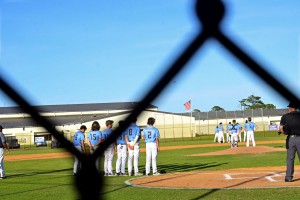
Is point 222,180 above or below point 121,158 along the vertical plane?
below

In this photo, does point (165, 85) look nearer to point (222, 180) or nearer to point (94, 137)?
point (94, 137)

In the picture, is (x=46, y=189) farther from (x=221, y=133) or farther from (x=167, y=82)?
(x=221, y=133)

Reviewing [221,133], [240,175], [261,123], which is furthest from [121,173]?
[261,123]

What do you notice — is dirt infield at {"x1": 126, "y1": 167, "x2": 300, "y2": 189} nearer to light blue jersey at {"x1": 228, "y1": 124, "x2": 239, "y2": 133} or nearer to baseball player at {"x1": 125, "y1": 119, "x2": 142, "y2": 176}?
baseball player at {"x1": 125, "y1": 119, "x2": 142, "y2": 176}

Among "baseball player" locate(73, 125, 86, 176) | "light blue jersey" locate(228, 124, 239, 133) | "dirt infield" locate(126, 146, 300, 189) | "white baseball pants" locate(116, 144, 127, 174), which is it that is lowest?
"dirt infield" locate(126, 146, 300, 189)

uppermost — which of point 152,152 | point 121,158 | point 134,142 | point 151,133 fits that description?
point 151,133

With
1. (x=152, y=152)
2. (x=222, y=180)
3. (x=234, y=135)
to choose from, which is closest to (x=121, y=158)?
(x=152, y=152)

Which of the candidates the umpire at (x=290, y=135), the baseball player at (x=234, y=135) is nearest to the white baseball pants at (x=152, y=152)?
the umpire at (x=290, y=135)

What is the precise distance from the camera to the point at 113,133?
1560 millimetres

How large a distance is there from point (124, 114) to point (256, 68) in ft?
1.31

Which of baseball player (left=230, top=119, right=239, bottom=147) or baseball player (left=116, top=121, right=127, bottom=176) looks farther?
baseball player (left=230, top=119, right=239, bottom=147)

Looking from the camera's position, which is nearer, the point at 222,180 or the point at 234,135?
the point at 222,180

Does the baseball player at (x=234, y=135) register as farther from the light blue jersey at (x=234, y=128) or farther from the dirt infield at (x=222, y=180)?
the dirt infield at (x=222, y=180)

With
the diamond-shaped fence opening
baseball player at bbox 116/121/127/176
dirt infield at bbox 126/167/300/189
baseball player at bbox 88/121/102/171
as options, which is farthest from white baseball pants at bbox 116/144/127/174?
A: the diamond-shaped fence opening
